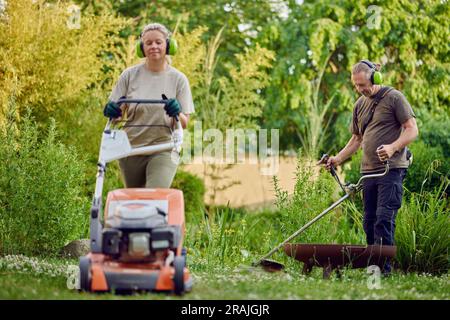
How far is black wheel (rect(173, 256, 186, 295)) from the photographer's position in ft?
15.9

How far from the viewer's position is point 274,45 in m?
16.9

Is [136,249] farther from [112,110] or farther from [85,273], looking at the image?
[112,110]

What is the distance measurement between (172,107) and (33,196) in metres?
2.67

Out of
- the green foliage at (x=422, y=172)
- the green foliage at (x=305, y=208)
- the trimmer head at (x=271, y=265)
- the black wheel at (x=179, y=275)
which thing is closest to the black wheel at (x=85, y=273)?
Result: the black wheel at (x=179, y=275)

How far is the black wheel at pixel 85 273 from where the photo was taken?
4.88 meters

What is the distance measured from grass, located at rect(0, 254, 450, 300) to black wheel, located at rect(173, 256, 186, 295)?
6 cm

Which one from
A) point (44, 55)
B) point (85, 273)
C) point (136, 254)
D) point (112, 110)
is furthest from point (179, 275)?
point (44, 55)

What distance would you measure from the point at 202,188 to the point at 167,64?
7.25 meters

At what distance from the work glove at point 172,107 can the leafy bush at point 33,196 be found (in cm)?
248

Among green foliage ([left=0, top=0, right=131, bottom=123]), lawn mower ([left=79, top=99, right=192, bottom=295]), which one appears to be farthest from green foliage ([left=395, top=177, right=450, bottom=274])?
green foliage ([left=0, top=0, right=131, bottom=123])

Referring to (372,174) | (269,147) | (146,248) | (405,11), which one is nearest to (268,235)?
(372,174)

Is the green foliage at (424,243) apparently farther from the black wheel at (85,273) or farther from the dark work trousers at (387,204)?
the black wheel at (85,273)

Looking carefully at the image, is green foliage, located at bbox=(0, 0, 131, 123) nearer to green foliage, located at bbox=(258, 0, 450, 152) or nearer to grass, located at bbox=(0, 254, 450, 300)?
grass, located at bbox=(0, 254, 450, 300)
